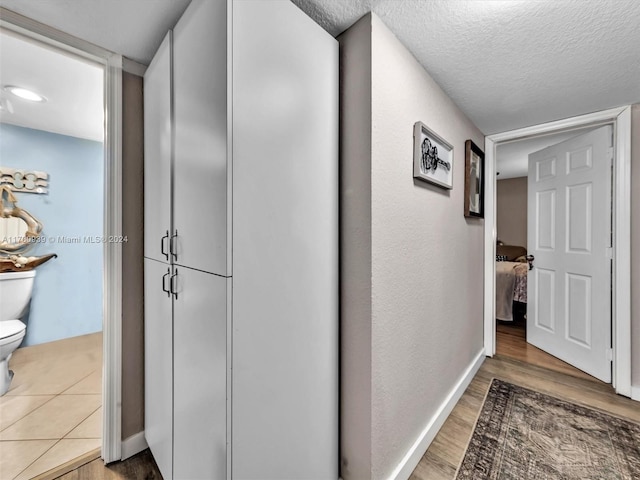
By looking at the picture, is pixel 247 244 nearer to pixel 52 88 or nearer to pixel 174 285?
pixel 174 285

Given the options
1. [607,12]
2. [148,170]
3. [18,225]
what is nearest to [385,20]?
[607,12]

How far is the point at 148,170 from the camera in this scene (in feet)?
4.84

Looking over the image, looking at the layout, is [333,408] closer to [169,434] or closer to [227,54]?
[169,434]

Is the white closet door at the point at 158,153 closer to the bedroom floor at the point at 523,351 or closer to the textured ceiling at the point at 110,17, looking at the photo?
the textured ceiling at the point at 110,17

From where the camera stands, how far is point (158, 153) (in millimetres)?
1348

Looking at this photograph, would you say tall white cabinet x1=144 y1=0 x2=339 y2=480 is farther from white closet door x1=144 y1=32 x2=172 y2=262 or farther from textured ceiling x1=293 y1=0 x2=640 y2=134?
textured ceiling x1=293 y1=0 x2=640 y2=134

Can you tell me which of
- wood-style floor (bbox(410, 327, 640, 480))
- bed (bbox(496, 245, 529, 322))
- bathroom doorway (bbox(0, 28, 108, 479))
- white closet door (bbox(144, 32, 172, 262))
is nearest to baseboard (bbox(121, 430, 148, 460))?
bathroom doorway (bbox(0, 28, 108, 479))

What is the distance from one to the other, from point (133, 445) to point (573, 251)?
3680 mm

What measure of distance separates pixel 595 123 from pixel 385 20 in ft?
7.15

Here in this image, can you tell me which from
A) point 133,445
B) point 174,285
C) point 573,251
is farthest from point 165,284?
point 573,251

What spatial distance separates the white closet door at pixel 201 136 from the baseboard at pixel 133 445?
3.86 ft

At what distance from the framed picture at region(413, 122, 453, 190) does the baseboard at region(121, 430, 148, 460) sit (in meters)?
2.09

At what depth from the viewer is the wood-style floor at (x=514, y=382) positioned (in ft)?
5.06

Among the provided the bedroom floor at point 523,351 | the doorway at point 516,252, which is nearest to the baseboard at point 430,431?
the bedroom floor at point 523,351
